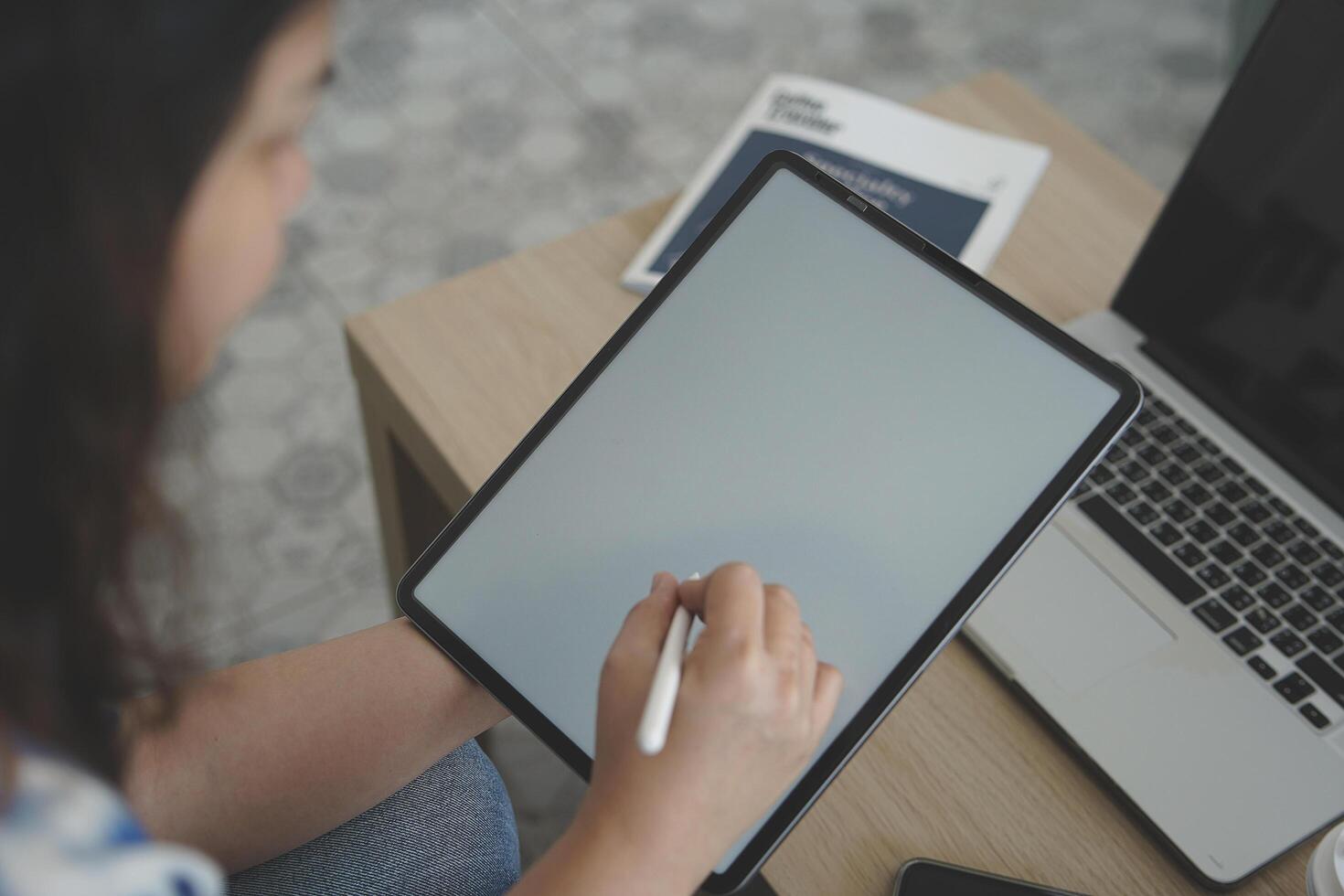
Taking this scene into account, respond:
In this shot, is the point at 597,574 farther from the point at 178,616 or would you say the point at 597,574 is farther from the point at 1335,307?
the point at 1335,307

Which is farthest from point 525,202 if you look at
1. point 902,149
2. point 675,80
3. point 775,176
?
point 775,176

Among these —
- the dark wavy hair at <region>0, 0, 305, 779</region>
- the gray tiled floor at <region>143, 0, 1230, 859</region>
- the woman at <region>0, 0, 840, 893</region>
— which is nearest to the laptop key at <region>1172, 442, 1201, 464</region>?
the woman at <region>0, 0, 840, 893</region>

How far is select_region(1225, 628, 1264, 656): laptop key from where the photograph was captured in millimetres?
585

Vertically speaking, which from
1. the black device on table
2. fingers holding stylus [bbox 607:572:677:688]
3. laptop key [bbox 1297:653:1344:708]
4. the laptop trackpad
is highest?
laptop key [bbox 1297:653:1344:708]

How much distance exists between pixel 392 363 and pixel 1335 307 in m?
0.59

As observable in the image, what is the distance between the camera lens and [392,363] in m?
0.72

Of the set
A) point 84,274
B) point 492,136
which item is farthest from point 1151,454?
point 492,136

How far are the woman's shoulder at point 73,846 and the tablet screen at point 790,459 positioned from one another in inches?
7.8

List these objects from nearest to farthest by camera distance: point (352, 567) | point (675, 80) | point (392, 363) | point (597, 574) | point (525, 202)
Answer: point (597, 574) < point (392, 363) < point (352, 567) < point (525, 202) < point (675, 80)

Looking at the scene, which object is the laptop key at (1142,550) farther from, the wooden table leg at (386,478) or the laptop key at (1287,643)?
the wooden table leg at (386,478)

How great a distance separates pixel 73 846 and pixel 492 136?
1522mm

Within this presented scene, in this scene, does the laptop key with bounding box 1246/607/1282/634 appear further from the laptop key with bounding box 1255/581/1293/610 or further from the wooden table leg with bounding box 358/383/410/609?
the wooden table leg with bounding box 358/383/410/609

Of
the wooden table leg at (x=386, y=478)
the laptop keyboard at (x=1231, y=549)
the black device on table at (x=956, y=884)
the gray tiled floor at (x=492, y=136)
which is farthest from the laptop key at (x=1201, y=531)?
the gray tiled floor at (x=492, y=136)

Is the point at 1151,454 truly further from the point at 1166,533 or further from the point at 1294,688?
the point at 1294,688
